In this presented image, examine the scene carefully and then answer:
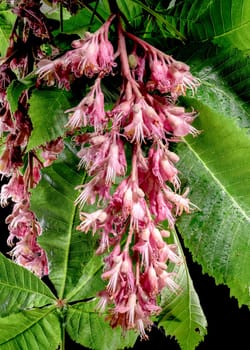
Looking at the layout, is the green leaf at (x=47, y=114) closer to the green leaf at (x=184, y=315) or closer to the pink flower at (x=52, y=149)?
the pink flower at (x=52, y=149)

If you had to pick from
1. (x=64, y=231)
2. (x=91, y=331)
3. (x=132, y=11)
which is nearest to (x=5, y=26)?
(x=132, y=11)

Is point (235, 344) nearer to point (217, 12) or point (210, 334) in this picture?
point (210, 334)

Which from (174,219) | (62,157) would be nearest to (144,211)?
(174,219)

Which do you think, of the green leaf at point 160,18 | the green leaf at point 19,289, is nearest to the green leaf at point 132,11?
the green leaf at point 160,18

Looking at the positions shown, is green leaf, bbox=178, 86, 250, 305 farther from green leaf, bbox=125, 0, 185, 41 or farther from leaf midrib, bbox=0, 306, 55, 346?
leaf midrib, bbox=0, 306, 55, 346

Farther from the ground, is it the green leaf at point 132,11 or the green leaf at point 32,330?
the green leaf at point 132,11

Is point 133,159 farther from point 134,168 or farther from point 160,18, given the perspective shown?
point 160,18
